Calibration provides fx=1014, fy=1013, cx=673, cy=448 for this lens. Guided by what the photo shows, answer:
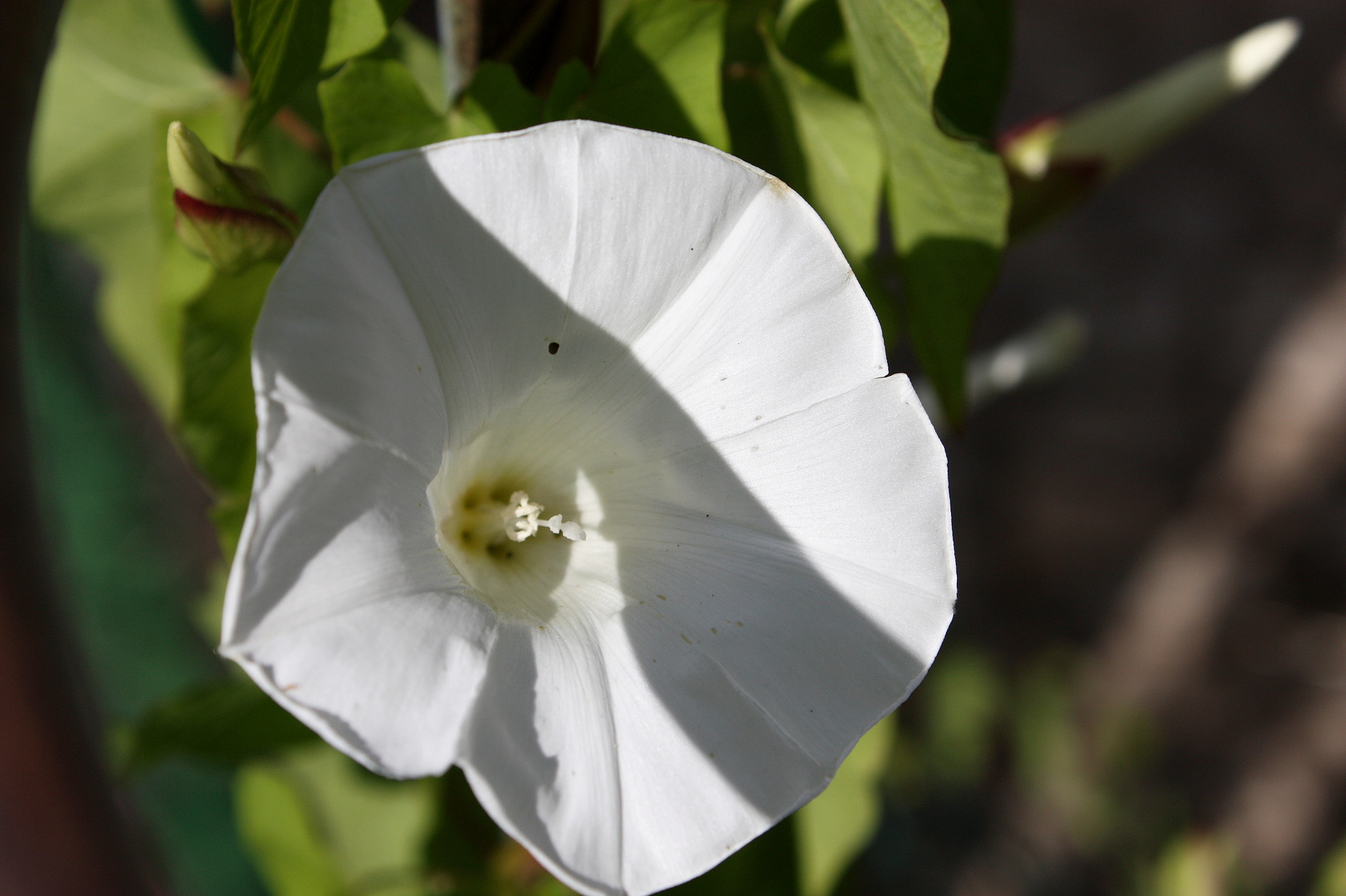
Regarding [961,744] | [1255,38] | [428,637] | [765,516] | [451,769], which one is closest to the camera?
[428,637]

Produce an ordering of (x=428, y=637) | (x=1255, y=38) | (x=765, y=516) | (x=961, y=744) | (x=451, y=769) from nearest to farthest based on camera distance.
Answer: (x=428, y=637), (x=765, y=516), (x=1255, y=38), (x=451, y=769), (x=961, y=744)

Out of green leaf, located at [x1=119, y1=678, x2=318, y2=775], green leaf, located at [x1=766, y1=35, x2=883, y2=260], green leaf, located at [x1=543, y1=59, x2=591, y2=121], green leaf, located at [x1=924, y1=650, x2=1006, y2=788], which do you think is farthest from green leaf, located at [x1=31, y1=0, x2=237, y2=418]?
green leaf, located at [x1=924, y1=650, x2=1006, y2=788]

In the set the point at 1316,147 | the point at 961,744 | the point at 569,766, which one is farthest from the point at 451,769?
the point at 1316,147

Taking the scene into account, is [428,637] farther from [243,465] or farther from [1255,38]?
[1255,38]

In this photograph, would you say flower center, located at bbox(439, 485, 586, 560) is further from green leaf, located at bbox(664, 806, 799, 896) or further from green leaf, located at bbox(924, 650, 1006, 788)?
green leaf, located at bbox(924, 650, 1006, 788)

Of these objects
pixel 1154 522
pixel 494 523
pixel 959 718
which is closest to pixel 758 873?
pixel 494 523
